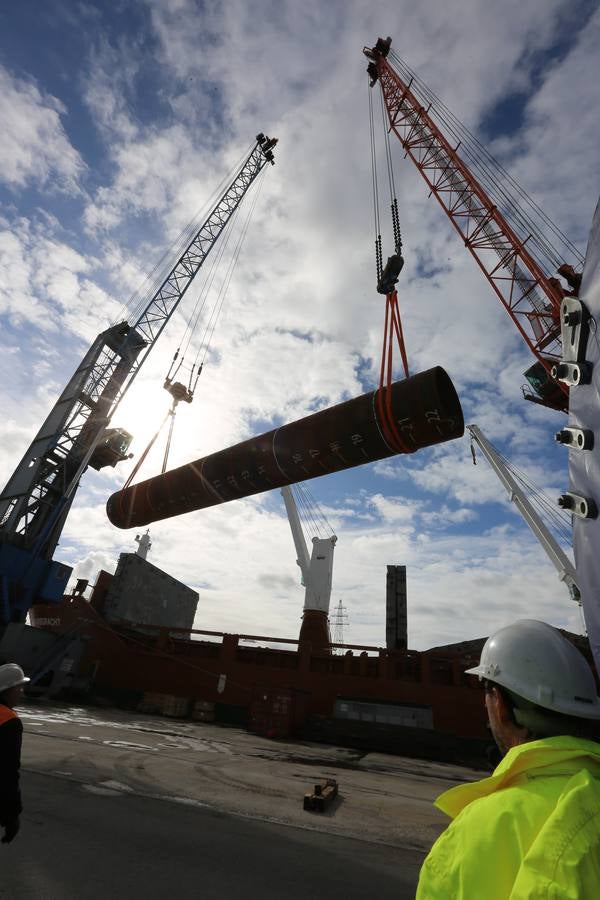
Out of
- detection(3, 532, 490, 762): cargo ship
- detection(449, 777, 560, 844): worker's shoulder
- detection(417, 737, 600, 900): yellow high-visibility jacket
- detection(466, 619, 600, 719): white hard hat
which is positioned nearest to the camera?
detection(417, 737, 600, 900): yellow high-visibility jacket

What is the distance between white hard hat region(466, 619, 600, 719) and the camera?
1402mm

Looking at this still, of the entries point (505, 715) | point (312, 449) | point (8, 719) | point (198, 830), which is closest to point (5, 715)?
point (8, 719)

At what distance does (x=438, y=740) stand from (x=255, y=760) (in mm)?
8061

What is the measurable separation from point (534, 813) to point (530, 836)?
0.14 feet

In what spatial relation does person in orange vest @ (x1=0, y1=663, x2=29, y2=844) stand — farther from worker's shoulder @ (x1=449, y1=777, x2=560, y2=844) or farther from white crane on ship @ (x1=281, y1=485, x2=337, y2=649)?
white crane on ship @ (x1=281, y1=485, x2=337, y2=649)

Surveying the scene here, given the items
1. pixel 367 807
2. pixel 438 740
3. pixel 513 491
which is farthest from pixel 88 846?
pixel 513 491

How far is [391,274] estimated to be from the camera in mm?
7605

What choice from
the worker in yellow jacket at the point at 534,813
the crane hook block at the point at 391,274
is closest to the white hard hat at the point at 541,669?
the worker in yellow jacket at the point at 534,813

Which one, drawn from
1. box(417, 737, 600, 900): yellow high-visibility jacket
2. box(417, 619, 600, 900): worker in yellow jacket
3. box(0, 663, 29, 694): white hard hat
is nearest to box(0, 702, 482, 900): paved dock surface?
box(0, 663, 29, 694): white hard hat

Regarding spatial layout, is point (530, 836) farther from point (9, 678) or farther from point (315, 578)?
point (315, 578)

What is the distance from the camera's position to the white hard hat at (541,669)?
140cm

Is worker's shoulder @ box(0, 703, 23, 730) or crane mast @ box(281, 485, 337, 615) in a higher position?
crane mast @ box(281, 485, 337, 615)

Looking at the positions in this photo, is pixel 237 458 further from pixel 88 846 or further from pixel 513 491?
pixel 513 491

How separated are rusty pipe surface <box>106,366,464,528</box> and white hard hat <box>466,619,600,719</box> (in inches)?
163
